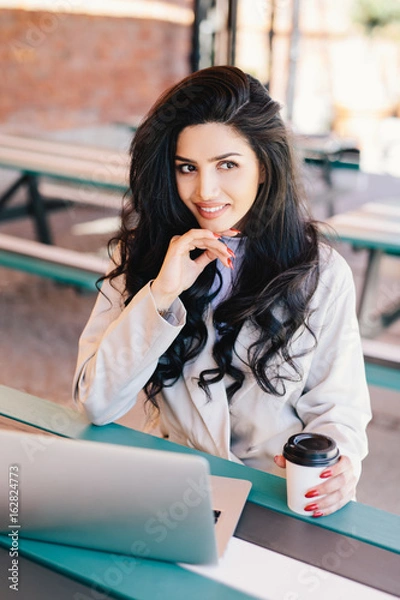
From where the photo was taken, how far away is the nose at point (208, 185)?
1.26 m

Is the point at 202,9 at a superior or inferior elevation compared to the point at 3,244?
superior

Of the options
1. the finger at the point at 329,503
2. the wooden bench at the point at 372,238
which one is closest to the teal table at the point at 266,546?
the finger at the point at 329,503

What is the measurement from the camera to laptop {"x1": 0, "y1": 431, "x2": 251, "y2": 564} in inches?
31.2

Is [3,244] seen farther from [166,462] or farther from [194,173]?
[166,462]

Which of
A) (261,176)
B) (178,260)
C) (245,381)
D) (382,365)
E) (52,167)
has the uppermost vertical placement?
(261,176)

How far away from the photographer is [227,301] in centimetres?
135

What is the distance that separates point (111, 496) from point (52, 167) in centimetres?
336

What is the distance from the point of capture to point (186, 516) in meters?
0.81

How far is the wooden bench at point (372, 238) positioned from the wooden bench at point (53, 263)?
3.45ft

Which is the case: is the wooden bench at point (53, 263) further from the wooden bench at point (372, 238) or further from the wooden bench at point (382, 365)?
the wooden bench at point (382, 365)

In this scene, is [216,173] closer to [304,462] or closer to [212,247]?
[212,247]

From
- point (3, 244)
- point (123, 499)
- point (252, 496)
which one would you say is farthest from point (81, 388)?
point (3, 244)

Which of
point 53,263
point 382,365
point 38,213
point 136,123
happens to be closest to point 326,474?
point 382,365

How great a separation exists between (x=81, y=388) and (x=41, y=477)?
1.59 ft
